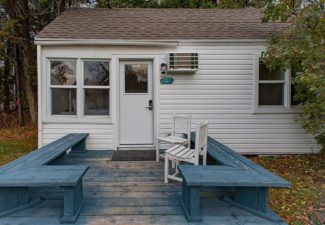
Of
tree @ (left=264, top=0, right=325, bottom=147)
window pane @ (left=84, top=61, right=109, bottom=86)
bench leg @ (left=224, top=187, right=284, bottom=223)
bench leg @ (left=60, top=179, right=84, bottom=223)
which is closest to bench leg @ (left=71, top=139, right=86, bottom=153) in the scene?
window pane @ (left=84, top=61, right=109, bottom=86)

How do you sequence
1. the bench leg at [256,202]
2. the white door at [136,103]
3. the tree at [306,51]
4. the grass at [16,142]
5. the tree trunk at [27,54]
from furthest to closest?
the tree trunk at [27,54], the grass at [16,142], the white door at [136,103], the tree at [306,51], the bench leg at [256,202]

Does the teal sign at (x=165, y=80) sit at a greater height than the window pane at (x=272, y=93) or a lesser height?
greater

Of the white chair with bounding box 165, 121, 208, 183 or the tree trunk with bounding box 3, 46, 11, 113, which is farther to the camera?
the tree trunk with bounding box 3, 46, 11, 113

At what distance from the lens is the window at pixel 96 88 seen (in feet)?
20.8

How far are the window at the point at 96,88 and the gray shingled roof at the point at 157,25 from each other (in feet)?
2.26

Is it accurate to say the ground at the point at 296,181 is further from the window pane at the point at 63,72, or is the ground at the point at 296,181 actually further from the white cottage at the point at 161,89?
the window pane at the point at 63,72

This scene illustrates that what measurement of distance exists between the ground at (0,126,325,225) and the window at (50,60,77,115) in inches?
63.0

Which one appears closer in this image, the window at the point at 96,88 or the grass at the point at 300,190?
the grass at the point at 300,190

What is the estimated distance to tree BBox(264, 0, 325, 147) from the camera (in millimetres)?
4594

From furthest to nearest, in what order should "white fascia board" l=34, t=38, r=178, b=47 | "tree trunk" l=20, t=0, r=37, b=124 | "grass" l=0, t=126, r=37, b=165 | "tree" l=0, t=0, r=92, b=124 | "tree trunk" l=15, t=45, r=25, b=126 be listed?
"tree trunk" l=15, t=45, r=25, b=126 → "tree trunk" l=20, t=0, r=37, b=124 → "tree" l=0, t=0, r=92, b=124 → "grass" l=0, t=126, r=37, b=165 → "white fascia board" l=34, t=38, r=178, b=47

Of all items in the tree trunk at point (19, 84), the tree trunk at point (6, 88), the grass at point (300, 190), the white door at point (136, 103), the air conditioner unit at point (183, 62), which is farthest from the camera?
the tree trunk at point (6, 88)

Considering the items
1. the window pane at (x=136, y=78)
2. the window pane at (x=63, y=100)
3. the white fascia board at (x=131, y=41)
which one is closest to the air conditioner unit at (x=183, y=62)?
the white fascia board at (x=131, y=41)

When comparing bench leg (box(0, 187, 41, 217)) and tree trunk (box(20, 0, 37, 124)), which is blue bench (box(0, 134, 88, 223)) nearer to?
bench leg (box(0, 187, 41, 217))

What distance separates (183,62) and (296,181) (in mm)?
3299
